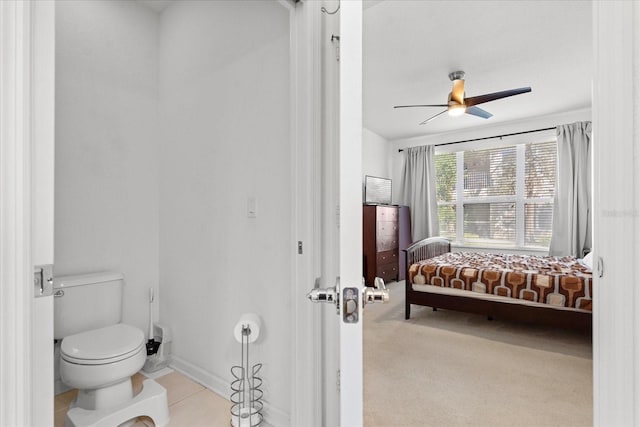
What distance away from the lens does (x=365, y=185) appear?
5051 mm

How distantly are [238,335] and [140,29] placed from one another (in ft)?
7.26

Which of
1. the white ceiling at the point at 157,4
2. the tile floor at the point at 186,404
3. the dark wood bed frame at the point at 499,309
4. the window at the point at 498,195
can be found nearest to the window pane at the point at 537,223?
the window at the point at 498,195

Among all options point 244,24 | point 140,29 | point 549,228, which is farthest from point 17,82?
point 549,228

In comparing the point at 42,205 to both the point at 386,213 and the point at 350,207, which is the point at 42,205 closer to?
the point at 350,207

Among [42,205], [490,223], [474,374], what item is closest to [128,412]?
[42,205]

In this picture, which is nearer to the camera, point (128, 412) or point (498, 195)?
point (128, 412)

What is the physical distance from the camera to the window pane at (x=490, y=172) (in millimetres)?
5023

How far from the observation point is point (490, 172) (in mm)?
5195

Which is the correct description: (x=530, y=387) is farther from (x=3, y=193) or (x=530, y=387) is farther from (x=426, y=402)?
(x=3, y=193)

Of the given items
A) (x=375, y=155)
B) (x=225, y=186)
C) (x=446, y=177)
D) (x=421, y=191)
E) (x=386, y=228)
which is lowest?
(x=386, y=228)

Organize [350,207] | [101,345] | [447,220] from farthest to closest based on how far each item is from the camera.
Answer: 1. [447,220]
2. [101,345]
3. [350,207]

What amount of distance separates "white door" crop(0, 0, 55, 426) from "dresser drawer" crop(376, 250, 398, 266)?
164 inches

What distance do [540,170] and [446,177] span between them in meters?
1.37

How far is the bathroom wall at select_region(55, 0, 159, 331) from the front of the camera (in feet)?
6.30
